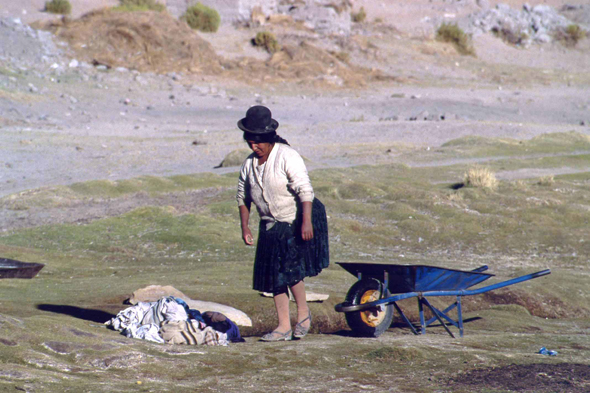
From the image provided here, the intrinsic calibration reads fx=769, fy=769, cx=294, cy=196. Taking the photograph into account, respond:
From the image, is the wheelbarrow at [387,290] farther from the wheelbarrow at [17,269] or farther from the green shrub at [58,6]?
the green shrub at [58,6]

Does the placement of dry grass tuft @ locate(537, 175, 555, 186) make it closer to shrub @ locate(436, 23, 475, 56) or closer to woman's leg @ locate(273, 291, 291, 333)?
woman's leg @ locate(273, 291, 291, 333)

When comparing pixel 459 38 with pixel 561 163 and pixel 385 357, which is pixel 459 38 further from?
pixel 385 357

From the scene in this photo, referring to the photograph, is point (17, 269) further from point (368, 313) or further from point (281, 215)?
point (368, 313)

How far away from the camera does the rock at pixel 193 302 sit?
20.6ft

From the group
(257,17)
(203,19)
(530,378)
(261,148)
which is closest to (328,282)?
(261,148)

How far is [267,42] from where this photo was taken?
3672 cm

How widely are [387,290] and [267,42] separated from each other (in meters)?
31.8

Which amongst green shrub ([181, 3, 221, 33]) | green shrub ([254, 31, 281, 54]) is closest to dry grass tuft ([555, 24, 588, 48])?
green shrub ([254, 31, 281, 54])

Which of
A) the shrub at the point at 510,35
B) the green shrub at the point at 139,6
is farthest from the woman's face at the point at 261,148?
the shrub at the point at 510,35

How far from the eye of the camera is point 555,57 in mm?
46594

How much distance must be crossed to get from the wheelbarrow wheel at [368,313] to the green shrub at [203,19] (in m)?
34.2

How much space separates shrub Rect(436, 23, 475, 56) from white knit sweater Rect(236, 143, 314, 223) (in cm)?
4105

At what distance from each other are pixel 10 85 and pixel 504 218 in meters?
19.8

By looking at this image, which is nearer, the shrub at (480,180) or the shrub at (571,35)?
the shrub at (480,180)
